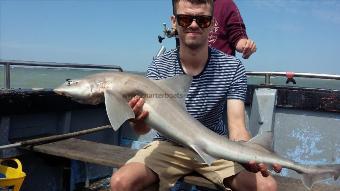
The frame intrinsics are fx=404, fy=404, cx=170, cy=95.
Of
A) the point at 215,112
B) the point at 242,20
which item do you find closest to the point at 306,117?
the point at 242,20

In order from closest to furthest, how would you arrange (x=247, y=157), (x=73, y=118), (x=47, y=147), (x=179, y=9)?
(x=247, y=157), (x=179, y=9), (x=47, y=147), (x=73, y=118)

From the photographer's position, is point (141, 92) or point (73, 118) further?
point (73, 118)

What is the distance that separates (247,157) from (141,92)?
0.90 m

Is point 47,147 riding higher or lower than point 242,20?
lower

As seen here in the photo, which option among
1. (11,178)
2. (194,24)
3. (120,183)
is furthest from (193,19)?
(11,178)

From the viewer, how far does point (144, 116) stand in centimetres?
293

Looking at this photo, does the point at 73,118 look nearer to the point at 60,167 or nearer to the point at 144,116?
the point at 60,167

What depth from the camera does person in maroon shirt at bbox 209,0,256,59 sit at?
15.6ft

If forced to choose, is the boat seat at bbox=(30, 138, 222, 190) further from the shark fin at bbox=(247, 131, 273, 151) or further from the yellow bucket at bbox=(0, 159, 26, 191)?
the shark fin at bbox=(247, 131, 273, 151)

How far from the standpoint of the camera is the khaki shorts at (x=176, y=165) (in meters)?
3.42

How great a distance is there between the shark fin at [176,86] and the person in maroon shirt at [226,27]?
1.82m

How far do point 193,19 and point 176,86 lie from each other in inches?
26.2

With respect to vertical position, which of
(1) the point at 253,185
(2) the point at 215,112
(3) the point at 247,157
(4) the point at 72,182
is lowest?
(4) the point at 72,182

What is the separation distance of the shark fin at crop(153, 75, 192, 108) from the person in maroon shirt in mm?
1823
